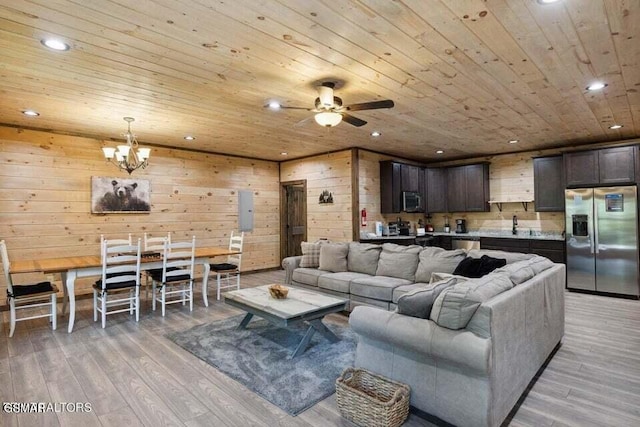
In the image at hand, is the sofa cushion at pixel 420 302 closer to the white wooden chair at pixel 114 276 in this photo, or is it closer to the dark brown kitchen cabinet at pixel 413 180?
the white wooden chair at pixel 114 276

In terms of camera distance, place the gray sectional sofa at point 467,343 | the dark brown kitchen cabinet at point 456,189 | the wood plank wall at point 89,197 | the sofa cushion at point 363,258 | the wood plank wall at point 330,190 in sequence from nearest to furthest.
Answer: the gray sectional sofa at point 467,343 < the sofa cushion at point 363,258 < the wood plank wall at point 89,197 < the wood plank wall at point 330,190 < the dark brown kitchen cabinet at point 456,189

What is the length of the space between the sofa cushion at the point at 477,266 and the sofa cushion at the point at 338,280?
1.28 metres

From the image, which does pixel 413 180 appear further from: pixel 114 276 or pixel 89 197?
pixel 89 197

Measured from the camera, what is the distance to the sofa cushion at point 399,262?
4.45 m

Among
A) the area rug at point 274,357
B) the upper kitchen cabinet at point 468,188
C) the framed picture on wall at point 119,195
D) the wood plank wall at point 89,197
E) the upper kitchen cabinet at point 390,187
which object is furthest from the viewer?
the upper kitchen cabinet at point 468,188

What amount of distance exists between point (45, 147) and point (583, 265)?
8633 mm

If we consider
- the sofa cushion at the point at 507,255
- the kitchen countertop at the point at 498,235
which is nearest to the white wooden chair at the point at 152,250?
the kitchen countertop at the point at 498,235

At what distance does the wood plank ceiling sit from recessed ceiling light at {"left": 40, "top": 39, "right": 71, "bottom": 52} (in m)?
0.06

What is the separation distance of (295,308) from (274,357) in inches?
18.9

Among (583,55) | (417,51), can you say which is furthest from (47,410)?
(583,55)

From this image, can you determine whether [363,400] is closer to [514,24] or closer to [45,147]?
[514,24]

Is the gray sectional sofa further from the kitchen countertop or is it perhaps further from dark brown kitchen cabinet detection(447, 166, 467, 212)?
dark brown kitchen cabinet detection(447, 166, 467, 212)

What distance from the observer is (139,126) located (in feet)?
16.5

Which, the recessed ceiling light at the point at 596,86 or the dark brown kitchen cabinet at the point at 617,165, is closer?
the recessed ceiling light at the point at 596,86
